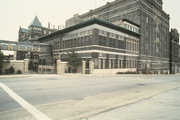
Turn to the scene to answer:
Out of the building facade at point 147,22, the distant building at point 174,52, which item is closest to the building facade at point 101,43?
the building facade at point 147,22

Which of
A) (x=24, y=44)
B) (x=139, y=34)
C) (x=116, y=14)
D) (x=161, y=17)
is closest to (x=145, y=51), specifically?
(x=139, y=34)

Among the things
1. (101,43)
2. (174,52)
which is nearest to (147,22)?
(101,43)

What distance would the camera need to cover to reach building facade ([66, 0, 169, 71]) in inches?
1890

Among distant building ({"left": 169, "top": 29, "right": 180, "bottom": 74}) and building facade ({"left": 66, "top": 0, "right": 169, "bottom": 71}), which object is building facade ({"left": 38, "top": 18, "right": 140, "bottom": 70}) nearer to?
building facade ({"left": 66, "top": 0, "right": 169, "bottom": 71})

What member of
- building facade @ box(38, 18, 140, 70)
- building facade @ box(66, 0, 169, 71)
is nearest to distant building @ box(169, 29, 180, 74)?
building facade @ box(66, 0, 169, 71)

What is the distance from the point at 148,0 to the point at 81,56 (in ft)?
110

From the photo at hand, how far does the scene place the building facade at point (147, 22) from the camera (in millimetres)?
48000

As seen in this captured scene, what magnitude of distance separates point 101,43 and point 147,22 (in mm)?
26290

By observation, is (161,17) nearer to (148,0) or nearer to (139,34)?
(148,0)

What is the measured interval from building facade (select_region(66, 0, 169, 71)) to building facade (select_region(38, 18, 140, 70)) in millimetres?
3590

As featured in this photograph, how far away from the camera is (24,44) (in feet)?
142

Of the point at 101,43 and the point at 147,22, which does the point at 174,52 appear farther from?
the point at 101,43

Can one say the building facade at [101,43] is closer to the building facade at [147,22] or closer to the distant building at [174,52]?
the building facade at [147,22]

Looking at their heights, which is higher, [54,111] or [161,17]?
[161,17]
